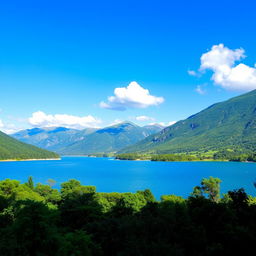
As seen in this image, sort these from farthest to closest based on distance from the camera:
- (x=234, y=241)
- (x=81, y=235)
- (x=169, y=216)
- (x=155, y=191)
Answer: (x=155, y=191), (x=169, y=216), (x=234, y=241), (x=81, y=235)

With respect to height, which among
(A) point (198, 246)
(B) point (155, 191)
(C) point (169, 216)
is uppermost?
(C) point (169, 216)

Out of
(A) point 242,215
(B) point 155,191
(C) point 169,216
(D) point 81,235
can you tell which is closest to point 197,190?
(B) point 155,191

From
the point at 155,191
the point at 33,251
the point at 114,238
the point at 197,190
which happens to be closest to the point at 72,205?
the point at 114,238

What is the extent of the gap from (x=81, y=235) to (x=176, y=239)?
858 cm

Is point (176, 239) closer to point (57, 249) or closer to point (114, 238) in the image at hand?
point (114, 238)

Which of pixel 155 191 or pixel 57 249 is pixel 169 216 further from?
pixel 155 191

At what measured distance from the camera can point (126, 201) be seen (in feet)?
149

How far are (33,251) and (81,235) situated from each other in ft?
12.4

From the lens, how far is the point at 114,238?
24.9m

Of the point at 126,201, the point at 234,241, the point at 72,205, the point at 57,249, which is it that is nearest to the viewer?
the point at 57,249

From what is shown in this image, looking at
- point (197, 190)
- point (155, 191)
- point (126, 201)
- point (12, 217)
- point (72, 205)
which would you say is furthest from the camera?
point (155, 191)

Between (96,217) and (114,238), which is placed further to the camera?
(96,217)

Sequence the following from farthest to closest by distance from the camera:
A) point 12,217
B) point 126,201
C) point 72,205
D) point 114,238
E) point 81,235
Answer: point 126,201 < point 72,205 < point 12,217 < point 114,238 < point 81,235

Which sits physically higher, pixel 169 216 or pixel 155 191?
pixel 169 216
